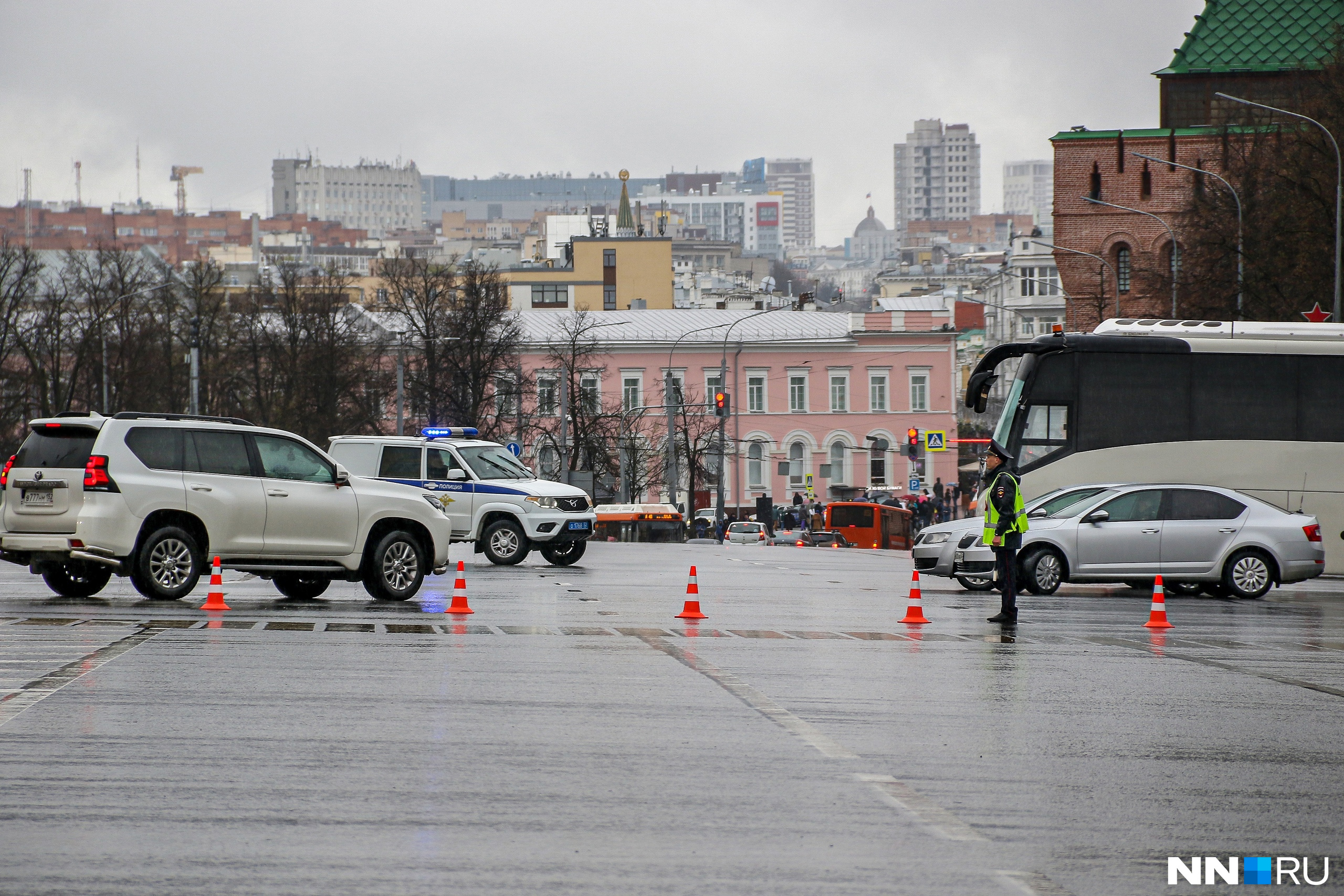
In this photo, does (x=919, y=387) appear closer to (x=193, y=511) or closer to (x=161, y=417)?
(x=161, y=417)

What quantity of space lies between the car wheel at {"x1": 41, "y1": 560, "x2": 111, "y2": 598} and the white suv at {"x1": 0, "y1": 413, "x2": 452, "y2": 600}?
1 cm

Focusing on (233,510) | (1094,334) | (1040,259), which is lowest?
(233,510)

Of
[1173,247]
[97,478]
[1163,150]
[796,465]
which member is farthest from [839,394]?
[97,478]

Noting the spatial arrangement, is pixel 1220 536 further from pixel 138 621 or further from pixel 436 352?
pixel 436 352

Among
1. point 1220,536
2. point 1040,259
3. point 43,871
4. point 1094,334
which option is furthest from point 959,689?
point 1040,259

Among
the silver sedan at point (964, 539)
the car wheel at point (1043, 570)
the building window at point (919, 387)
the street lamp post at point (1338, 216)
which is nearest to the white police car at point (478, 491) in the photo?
the silver sedan at point (964, 539)

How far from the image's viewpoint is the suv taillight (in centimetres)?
1700

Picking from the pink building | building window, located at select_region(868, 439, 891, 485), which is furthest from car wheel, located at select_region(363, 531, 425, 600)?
building window, located at select_region(868, 439, 891, 485)

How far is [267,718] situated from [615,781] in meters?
2.67

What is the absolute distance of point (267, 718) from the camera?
32.2 ft

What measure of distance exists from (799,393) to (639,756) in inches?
3294

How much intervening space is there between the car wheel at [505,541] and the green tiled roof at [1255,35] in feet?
156

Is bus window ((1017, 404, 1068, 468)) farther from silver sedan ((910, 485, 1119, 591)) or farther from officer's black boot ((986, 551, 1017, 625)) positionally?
officer's black boot ((986, 551, 1017, 625))

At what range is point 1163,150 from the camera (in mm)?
66500
